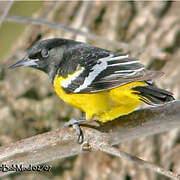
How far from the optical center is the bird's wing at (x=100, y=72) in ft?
9.65

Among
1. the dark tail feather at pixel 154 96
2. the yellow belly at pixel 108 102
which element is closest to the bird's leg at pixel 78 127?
the yellow belly at pixel 108 102

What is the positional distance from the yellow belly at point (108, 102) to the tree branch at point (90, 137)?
0.24ft

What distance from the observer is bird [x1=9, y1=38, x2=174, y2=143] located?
2.83 meters

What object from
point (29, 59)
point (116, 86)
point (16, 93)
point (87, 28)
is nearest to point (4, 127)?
point (16, 93)

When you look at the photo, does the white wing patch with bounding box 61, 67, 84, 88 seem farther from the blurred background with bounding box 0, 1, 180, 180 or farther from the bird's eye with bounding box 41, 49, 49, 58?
the blurred background with bounding box 0, 1, 180, 180

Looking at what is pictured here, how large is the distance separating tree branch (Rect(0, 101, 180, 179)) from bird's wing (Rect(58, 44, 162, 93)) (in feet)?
1.00

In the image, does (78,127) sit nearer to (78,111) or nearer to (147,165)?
(147,165)

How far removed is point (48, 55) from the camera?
358cm

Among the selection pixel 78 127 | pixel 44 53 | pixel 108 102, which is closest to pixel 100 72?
pixel 108 102

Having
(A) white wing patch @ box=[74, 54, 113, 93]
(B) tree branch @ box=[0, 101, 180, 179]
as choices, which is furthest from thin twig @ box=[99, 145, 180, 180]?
(A) white wing patch @ box=[74, 54, 113, 93]

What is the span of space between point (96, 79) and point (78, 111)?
1.67 m

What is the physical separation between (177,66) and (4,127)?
2.17 meters

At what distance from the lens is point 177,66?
4.77 metres

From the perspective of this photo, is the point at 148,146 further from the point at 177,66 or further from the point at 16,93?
the point at 16,93
